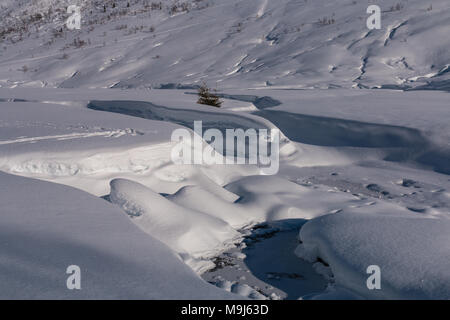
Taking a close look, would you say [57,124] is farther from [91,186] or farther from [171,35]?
[171,35]

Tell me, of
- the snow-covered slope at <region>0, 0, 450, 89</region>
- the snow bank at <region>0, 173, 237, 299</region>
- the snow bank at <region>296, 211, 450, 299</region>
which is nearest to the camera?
the snow bank at <region>0, 173, 237, 299</region>

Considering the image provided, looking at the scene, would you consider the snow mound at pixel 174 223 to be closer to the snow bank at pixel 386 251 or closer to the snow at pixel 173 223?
the snow at pixel 173 223

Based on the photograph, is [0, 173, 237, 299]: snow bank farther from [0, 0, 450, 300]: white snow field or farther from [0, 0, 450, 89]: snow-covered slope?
[0, 0, 450, 89]: snow-covered slope

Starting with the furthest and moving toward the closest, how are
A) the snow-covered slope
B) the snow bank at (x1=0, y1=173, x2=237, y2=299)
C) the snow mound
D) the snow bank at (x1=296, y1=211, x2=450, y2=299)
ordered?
1. the snow-covered slope
2. the snow mound
3. the snow bank at (x1=296, y1=211, x2=450, y2=299)
4. the snow bank at (x1=0, y1=173, x2=237, y2=299)

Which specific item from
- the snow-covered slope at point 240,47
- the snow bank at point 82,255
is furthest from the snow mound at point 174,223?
the snow-covered slope at point 240,47

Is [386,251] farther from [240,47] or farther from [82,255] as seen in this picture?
[240,47]

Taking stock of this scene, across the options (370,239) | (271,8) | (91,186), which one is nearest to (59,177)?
(91,186)

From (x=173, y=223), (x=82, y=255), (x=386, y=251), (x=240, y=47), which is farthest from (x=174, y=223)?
(x=240, y=47)

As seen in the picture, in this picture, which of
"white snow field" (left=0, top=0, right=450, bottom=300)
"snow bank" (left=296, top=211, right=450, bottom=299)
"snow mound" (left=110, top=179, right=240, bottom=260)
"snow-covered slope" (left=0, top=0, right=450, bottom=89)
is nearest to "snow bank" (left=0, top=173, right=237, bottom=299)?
"white snow field" (left=0, top=0, right=450, bottom=300)
